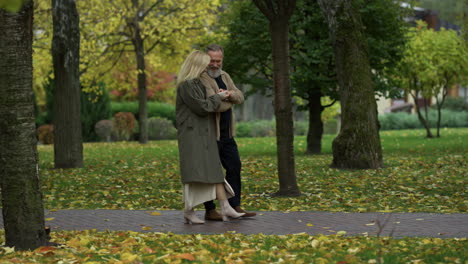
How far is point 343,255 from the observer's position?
635cm

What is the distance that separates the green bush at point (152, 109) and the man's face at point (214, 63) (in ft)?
96.3

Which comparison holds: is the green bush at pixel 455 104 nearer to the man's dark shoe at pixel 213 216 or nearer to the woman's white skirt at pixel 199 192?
the man's dark shoe at pixel 213 216

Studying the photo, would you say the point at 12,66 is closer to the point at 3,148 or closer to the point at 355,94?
the point at 3,148

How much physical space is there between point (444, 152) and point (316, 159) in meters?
4.52

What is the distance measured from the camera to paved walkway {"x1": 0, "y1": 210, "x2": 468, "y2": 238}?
7.80 m

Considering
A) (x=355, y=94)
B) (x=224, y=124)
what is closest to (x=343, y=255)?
(x=224, y=124)

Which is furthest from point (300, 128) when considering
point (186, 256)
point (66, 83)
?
point (186, 256)

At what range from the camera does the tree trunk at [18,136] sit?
6.55 m

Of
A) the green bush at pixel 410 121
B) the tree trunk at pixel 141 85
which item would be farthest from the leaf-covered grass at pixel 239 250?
the green bush at pixel 410 121

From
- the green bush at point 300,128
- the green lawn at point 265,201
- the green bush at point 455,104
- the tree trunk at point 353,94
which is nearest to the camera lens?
the green lawn at point 265,201

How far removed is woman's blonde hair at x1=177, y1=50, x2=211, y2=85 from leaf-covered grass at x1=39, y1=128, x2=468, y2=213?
2.31m

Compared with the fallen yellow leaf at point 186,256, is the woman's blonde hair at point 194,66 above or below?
above

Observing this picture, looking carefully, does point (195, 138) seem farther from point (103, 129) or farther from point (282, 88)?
point (103, 129)

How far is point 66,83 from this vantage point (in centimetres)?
1708
